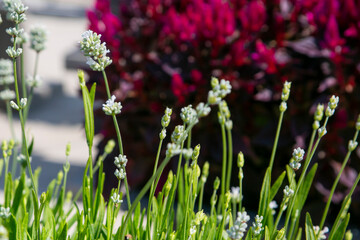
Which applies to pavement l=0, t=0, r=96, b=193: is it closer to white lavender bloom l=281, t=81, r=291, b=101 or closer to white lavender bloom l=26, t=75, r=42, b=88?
white lavender bloom l=26, t=75, r=42, b=88

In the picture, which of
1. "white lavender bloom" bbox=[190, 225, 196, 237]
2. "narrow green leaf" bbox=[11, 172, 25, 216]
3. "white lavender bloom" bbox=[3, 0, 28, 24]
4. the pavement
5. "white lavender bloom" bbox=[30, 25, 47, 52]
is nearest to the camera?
"white lavender bloom" bbox=[3, 0, 28, 24]

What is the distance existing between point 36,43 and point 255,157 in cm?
116

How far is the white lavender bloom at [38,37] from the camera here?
127 centimetres

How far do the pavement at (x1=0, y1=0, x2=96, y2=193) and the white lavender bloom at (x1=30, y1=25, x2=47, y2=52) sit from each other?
1.49 metres

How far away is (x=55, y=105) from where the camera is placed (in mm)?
4703

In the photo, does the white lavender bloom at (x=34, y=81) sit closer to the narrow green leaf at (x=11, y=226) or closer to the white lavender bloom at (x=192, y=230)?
the narrow green leaf at (x=11, y=226)

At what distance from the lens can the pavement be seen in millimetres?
3297

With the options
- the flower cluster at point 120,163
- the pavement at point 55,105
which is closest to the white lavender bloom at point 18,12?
the flower cluster at point 120,163

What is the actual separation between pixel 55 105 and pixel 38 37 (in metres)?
3.51

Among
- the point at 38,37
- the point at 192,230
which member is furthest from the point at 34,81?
the point at 192,230

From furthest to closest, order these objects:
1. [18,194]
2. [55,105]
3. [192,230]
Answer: [55,105] → [18,194] → [192,230]

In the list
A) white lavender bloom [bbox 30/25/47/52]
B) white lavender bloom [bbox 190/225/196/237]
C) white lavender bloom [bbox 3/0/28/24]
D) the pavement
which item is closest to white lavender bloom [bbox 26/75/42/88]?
white lavender bloom [bbox 30/25/47/52]

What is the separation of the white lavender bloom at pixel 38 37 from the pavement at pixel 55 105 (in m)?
1.49

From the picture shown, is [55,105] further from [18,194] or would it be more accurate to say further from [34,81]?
[18,194]
